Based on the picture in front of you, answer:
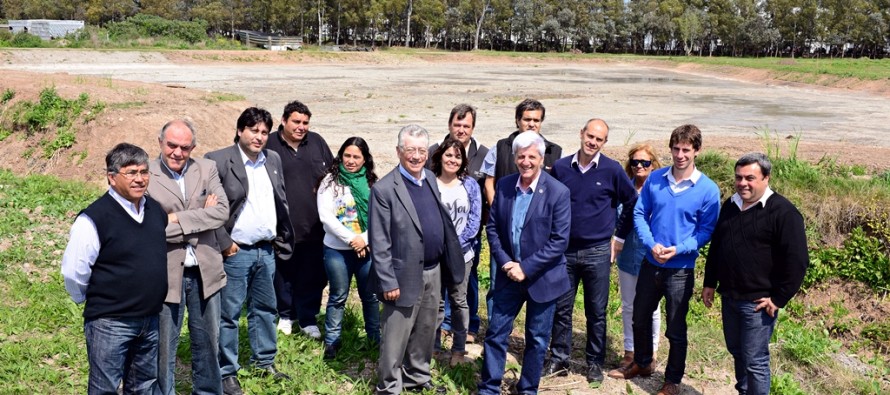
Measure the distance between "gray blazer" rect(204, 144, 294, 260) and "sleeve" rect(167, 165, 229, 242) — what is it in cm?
18

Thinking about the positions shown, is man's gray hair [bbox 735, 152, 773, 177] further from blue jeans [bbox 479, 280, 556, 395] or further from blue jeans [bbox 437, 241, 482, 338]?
blue jeans [bbox 437, 241, 482, 338]

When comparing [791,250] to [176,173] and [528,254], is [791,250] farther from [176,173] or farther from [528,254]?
[176,173]

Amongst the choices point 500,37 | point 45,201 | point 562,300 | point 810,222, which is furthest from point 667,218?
point 500,37

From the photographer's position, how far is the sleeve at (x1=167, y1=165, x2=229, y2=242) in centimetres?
390

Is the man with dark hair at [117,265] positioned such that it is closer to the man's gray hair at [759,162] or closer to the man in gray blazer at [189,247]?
the man in gray blazer at [189,247]

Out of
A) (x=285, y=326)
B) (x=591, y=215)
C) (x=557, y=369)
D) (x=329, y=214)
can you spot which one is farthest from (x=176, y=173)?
(x=557, y=369)

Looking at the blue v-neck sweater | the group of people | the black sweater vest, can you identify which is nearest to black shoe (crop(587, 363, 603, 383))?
the group of people

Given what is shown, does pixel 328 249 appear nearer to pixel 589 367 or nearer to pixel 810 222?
pixel 589 367

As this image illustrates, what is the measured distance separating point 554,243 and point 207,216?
217 cm

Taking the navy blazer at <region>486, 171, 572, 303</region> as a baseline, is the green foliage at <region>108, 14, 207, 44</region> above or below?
above

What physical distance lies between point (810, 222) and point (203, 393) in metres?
7.75

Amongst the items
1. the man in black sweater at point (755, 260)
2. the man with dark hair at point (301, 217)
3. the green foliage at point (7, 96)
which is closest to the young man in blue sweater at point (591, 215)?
the man in black sweater at point (755, 260)

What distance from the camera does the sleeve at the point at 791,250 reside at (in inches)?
167

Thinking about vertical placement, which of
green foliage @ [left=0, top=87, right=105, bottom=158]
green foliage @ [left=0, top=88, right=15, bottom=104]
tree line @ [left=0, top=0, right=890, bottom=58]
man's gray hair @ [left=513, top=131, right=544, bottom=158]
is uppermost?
tree line @ [left=0, top=0, right=890, bottom=58]
